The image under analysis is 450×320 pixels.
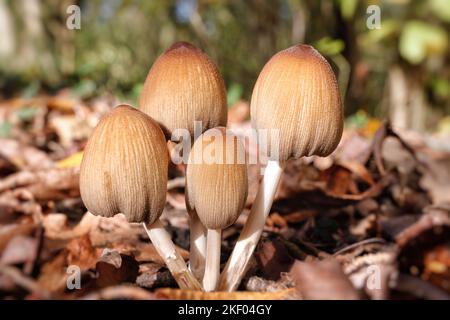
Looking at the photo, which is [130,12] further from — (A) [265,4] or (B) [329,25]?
(B) [329,25]

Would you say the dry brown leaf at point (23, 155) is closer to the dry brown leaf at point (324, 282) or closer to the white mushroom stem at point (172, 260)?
the white mushroom stem at point (172, 260)

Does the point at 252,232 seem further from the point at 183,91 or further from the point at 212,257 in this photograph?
Result: the point at 183,91

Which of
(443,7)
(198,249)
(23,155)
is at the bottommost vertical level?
(23,155)

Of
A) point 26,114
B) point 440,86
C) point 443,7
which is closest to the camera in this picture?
point 26,114

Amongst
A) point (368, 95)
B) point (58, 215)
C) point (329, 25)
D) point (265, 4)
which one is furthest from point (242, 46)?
point (58, 215)

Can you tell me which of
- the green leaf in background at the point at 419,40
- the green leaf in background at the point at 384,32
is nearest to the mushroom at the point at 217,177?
the green leaf in background at the point at 419,40

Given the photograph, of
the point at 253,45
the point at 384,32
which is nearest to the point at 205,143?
the point at 384,32

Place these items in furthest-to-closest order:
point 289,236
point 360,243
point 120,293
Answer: point 289,236 → point 360,243 → point 120,293
